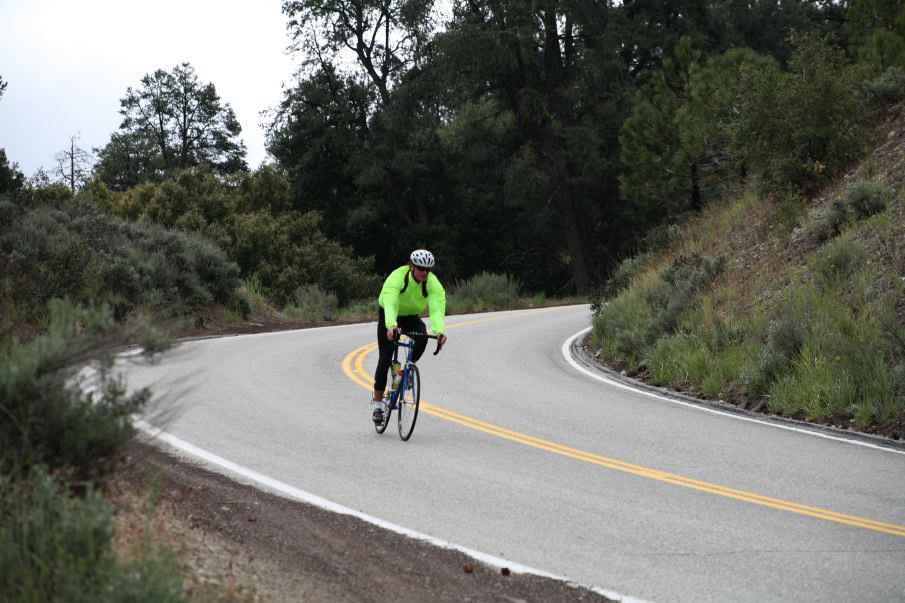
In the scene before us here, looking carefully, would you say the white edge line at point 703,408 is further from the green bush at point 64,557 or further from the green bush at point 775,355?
the green bush at point 64,557

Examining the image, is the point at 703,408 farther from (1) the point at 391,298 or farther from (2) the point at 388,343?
(1) the point at 391,298

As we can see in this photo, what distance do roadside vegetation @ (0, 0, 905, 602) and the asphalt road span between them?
959mm

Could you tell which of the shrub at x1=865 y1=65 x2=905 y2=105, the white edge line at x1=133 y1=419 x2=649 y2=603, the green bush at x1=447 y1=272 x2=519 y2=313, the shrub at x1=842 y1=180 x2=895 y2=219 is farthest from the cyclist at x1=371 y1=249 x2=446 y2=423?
the green bush at x1=447 y1=272 x2=519 y2=313

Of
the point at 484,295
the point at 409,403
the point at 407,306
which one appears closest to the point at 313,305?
the point at 484,295

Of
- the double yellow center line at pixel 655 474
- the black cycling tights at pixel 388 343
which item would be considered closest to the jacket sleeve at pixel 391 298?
the black cycling tights at pixel 388 343

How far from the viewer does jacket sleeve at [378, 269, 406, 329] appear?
10.8 meters

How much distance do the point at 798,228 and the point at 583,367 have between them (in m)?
4.55

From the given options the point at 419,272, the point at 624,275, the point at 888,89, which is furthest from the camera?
the point at 624,275

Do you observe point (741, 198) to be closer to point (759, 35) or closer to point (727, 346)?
point (727, 346)

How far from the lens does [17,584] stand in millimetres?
4473

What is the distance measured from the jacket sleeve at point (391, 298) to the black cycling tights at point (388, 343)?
34cm

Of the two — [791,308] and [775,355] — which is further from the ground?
[791,308]

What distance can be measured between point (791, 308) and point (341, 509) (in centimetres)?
896

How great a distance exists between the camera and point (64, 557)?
4484 mm
